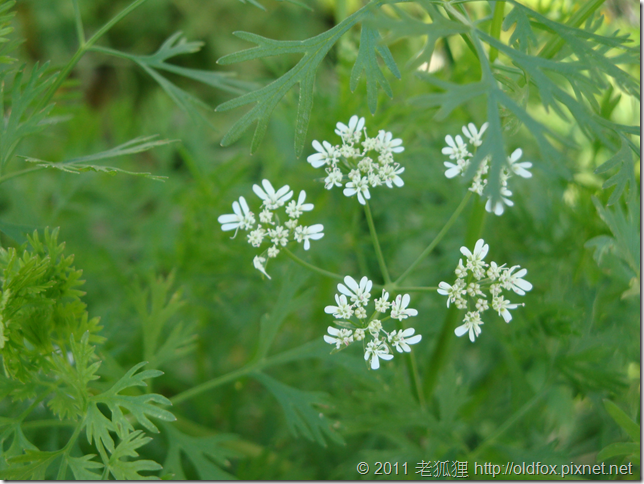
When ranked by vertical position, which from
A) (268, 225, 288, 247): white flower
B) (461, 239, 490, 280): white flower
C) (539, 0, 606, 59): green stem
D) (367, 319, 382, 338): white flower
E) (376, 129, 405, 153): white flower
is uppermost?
(539, 0, 606, 59): green stem

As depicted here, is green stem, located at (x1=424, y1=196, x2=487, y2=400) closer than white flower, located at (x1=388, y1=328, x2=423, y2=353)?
No

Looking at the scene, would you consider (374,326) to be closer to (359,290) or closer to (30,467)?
(359,290)

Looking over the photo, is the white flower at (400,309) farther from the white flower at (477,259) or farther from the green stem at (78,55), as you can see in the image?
the green stem at (78,55)

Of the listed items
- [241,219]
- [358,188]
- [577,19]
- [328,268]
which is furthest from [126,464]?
[577,19]

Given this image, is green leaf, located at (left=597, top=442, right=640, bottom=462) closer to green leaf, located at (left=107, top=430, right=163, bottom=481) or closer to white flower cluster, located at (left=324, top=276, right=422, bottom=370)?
white flower cluster, located at (left=324, top=276, right=422, bottom=370)

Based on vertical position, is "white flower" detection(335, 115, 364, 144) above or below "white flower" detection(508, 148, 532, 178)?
above

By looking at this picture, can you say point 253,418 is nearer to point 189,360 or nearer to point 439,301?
point 189,360

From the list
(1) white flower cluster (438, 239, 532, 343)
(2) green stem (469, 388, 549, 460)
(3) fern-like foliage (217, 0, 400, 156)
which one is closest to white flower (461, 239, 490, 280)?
(1) white flower cluster (438, 239, 532, 343)

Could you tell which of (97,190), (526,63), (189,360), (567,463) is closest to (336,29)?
(526,63)
